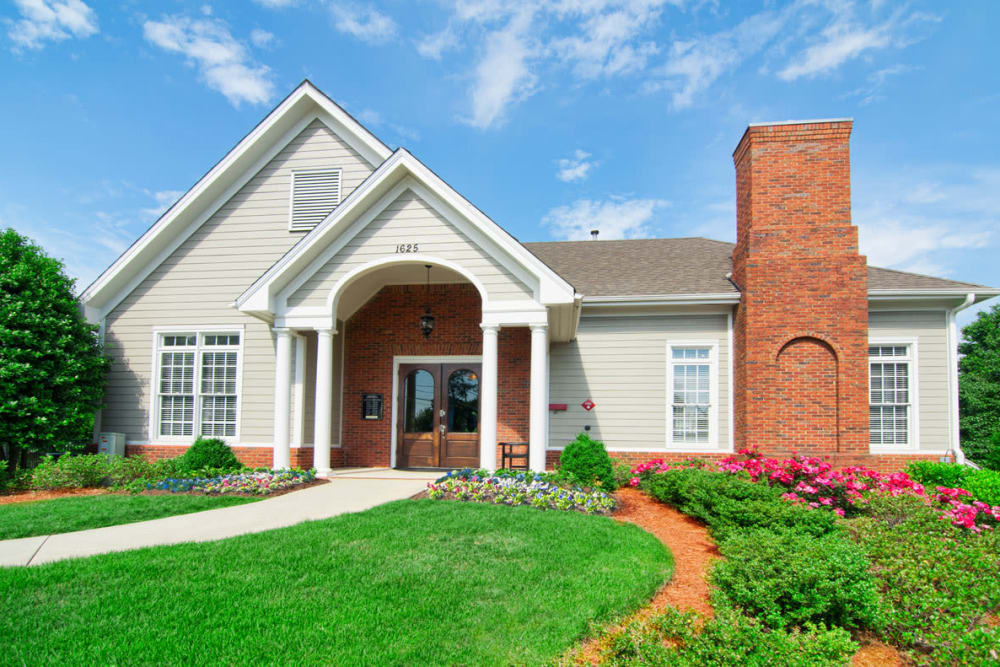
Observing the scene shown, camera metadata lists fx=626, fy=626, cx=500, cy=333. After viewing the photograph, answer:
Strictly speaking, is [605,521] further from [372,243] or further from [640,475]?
[372,243]

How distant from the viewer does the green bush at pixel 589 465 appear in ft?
31.3

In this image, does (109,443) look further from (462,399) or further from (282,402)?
(462,399)

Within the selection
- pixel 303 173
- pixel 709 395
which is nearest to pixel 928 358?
pixel 709 395

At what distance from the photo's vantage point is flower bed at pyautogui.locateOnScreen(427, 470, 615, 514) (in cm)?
826

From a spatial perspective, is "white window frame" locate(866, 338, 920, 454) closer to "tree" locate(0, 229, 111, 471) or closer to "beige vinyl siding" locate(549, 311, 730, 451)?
"beige vinyl siding" locate(549, 311, 730, 451)

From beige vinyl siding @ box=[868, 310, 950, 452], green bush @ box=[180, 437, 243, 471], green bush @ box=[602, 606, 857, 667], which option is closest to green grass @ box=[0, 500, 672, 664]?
green bush @ box=[602, 606, 857, 667]

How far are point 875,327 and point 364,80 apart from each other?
10901mm

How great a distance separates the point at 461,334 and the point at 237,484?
206 inches

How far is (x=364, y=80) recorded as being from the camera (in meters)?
11.8

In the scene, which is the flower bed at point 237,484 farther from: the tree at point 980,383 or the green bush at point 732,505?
the tree at point 980,383

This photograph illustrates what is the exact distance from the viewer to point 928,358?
12.1m

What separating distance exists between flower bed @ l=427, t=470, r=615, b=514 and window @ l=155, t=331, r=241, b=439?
5826 mm

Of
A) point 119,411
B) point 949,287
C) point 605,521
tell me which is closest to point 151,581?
point 605,521

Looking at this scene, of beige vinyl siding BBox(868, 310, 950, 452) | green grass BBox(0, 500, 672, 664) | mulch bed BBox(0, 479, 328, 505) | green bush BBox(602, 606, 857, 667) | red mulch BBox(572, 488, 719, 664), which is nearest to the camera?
green bush BBox(602, 606, 857, 667)
